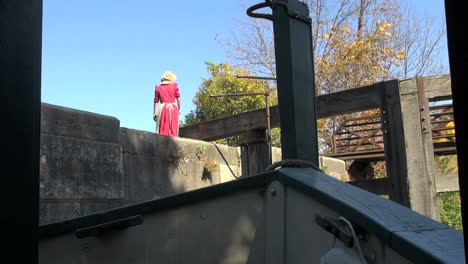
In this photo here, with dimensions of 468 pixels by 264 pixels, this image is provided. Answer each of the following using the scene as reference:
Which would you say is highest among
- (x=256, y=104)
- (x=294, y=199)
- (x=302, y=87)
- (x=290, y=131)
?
(x=256, y=104)

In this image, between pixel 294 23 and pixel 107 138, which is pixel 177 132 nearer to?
pixel 107 138

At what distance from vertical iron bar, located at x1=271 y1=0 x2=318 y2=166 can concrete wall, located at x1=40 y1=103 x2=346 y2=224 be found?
237cm

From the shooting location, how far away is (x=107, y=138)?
191 inches

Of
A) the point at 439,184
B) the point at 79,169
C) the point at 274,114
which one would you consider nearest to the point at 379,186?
the point at 439,184

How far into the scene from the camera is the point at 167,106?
7.68 meters

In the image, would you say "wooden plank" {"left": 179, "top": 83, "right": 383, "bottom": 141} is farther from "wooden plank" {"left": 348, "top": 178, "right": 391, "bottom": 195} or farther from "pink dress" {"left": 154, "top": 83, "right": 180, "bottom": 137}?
"wooden plank" {"left": 348, "top": 178, "right": 391, "bottom": 195}

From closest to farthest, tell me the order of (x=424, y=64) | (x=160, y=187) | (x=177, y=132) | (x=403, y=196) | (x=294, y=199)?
(x=294, y=199), (x=403, y=196), (x=160, y=187), (x=177, y=132), (x=424, y=64)

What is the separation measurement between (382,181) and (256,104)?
8743 mm

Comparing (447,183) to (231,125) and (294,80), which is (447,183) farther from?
(294,80)

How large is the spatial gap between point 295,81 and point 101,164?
269 centimetres

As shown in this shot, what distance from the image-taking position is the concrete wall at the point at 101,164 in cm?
426

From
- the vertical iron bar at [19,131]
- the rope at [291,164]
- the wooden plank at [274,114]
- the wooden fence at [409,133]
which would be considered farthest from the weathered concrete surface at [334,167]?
the vertical iron bar at [19,131]

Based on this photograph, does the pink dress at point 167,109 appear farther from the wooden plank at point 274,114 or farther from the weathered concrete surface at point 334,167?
the weathered concrete surface at point 334,167

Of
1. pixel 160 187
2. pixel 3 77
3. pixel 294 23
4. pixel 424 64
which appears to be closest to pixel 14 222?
pixel 3 77
